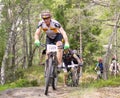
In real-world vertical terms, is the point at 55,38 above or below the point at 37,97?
above

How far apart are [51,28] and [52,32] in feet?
0.55

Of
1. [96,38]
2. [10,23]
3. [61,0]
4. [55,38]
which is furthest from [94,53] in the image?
[55,38]

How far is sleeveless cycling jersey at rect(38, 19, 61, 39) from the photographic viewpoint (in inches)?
340

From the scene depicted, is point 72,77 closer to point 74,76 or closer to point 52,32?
point 74,76

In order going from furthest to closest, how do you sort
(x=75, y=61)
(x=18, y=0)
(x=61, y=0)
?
1. (x=18, y=0)
2. (x=61, y=0)
3. (x=75, y=61)

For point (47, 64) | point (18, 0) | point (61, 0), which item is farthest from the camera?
point (18, 0)

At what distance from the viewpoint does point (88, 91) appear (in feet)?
27.2

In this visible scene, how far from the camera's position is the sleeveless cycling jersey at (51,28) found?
8.64 meters

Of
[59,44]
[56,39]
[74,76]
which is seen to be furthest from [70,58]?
[59,44]

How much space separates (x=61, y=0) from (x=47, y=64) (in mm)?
11021

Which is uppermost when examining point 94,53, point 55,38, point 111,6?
point 111,6

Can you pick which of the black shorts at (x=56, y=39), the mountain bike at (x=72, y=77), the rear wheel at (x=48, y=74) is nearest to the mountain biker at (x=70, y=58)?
the mountain bike at (x=72, y=77)

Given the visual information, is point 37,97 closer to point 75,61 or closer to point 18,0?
point 75,61

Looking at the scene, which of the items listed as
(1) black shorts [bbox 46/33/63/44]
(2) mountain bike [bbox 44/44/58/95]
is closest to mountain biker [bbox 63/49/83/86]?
(1) black shorts [bbox 46/33/63/44]
